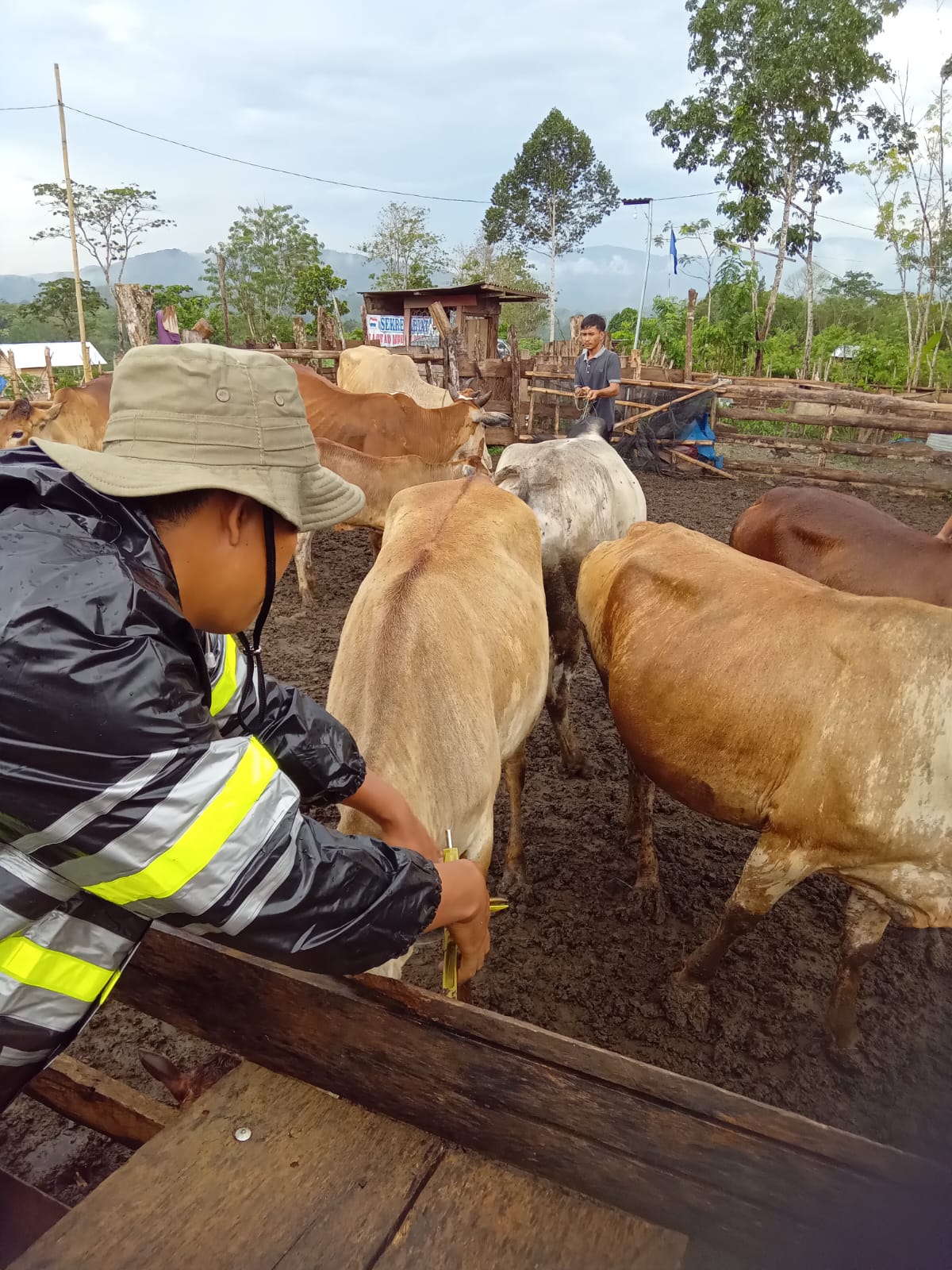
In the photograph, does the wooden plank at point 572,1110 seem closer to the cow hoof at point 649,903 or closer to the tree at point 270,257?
the cow hoof at point 649,903

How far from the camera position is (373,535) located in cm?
805

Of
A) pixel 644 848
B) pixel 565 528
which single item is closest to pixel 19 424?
pixel 565 528

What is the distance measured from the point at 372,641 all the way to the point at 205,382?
4.66 feet

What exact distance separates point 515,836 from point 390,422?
6514 mm

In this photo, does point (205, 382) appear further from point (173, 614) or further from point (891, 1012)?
point (891, 1012)

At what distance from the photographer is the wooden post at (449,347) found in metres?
13.0

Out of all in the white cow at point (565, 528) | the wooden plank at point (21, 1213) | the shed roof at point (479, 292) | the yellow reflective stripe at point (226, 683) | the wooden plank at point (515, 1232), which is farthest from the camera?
the shed roof at point (479, 292)

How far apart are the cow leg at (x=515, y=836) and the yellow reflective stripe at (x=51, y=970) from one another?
2704 millimetres

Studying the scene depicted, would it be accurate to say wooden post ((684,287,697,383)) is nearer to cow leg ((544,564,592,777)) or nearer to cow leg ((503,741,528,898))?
cow leg ((544,564,592,777))

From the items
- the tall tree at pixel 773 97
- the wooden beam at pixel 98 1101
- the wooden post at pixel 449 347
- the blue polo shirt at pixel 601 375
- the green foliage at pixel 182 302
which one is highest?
the tall tree at pixel 773 97

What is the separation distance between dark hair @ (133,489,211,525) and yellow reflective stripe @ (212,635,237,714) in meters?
0.52

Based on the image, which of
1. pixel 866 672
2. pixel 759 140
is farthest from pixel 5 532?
pixel 759 140

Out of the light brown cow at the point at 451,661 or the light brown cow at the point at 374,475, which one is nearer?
the light brown cow at the point at 451,661

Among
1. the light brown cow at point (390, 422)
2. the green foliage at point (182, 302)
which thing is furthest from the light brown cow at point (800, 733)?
the green foliage at point (182, 302)
